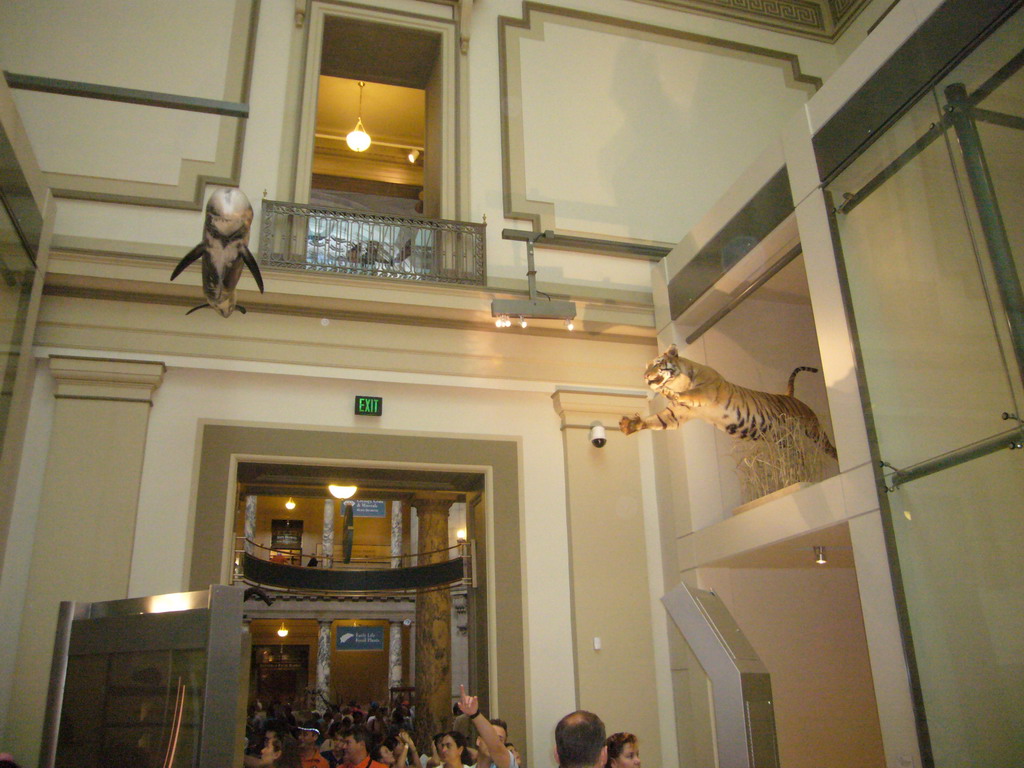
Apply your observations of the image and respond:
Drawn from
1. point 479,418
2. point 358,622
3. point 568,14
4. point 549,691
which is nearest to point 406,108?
point 568,14

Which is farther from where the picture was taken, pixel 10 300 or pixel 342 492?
pixel 342 492

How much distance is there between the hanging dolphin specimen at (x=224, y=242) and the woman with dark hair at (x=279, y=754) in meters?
2.14

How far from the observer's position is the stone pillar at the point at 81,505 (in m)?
4.68

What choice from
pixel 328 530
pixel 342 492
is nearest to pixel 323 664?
pixel 328 530

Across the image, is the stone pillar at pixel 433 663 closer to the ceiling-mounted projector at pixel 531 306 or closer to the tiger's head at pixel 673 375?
the ceiling-mounted projector at pixel 531 306

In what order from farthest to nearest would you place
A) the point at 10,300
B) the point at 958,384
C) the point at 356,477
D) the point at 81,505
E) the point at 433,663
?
the point at 433,663, the point at 356,477, the point at 81,505, the point at 10,300, the point at 958,384

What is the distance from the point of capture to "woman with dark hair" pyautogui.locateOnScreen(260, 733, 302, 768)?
3842 millimetres

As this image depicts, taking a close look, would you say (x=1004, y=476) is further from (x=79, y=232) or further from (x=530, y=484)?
(x=79, y=232)

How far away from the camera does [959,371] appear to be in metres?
3.60

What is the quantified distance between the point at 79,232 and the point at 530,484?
11.3ft

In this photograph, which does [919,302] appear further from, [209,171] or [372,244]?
[209,171]

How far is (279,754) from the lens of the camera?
4.01 metres

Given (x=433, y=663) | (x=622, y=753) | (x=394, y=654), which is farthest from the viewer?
(x=394, y=654)

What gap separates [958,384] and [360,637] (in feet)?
42.4
